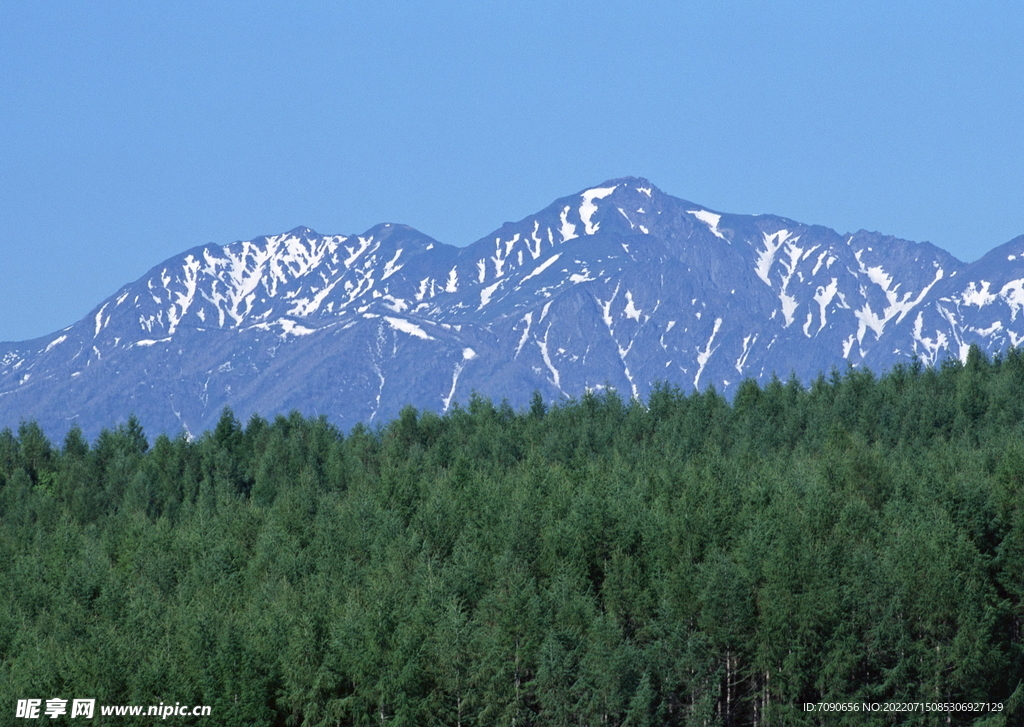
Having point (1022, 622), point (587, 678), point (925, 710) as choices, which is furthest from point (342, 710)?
point (1022, 622)

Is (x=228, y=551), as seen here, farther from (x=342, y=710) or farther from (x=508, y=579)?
(x=342, y=710)

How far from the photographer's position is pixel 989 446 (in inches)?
4798

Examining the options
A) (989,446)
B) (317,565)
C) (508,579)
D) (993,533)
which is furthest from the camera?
(989,446)

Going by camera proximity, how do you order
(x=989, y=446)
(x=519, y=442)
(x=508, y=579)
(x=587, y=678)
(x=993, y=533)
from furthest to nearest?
(x=519, y=442), (x=989, y=446), (x=993, y=533), (x=508, y=579), (x=587, y=678)

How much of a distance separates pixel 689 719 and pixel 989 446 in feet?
174

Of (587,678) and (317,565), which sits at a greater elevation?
(317,565)

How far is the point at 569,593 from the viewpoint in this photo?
277 ft

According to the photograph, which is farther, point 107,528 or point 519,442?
point 519,442

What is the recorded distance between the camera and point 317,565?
346 feet

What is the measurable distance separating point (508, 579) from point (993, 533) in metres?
26.8

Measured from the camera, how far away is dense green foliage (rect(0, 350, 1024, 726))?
3017 inches

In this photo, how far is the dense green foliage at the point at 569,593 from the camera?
76.6 m

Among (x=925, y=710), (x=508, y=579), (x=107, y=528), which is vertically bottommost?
(x=925, y=710)

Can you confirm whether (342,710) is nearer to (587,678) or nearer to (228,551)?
(587,678)
